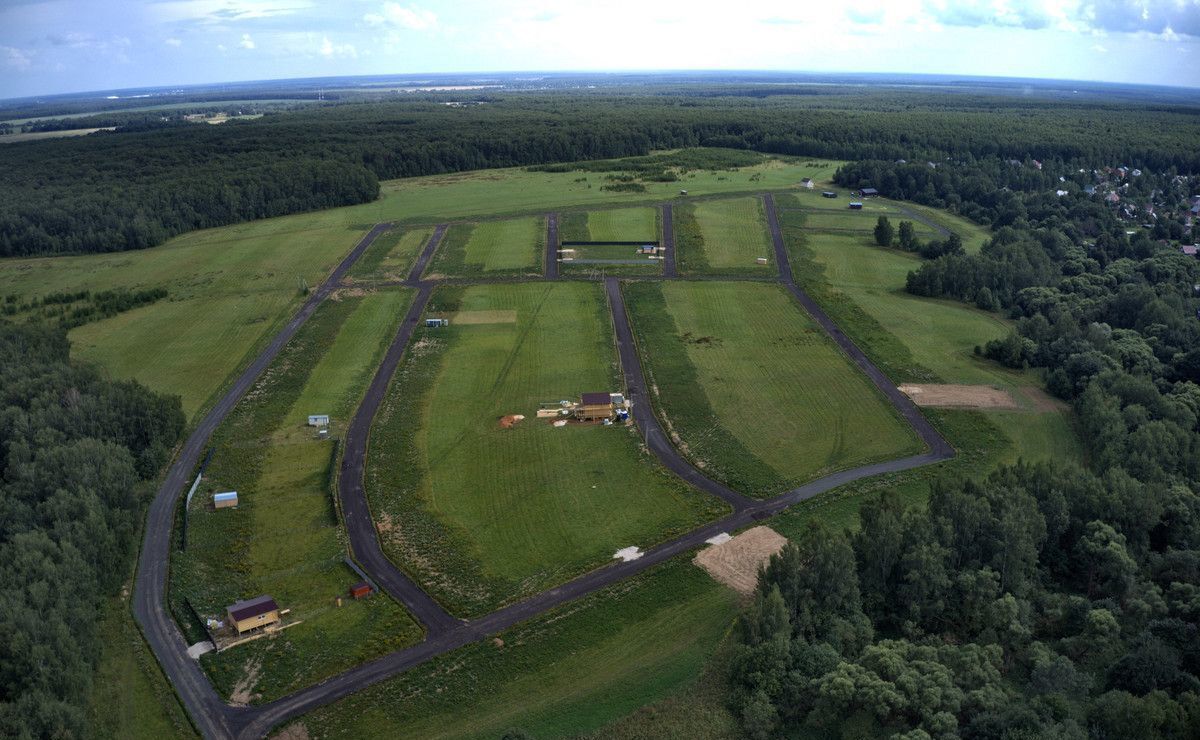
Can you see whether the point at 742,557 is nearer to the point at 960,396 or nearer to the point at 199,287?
the point at 960,396

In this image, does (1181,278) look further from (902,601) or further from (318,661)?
(318,661)

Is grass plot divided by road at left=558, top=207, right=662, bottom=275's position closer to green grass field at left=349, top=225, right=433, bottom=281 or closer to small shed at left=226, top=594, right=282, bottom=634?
green grass field at left=349, top=225, right=433, bottom=281

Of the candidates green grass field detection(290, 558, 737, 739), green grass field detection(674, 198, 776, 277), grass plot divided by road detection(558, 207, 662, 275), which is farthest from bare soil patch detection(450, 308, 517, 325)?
green grass field detection(290, 558, 737, 739)

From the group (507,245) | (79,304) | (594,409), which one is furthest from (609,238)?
(79,304)

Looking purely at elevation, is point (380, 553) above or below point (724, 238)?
below

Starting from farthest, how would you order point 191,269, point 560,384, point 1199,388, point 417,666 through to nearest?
point 191,269, point 560,384, point 1199,388, point 417,666

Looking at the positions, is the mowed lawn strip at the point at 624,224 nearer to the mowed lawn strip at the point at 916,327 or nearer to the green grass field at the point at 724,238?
the green grass field at the point at 724,238

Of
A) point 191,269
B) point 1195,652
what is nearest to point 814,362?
point 1195,652
